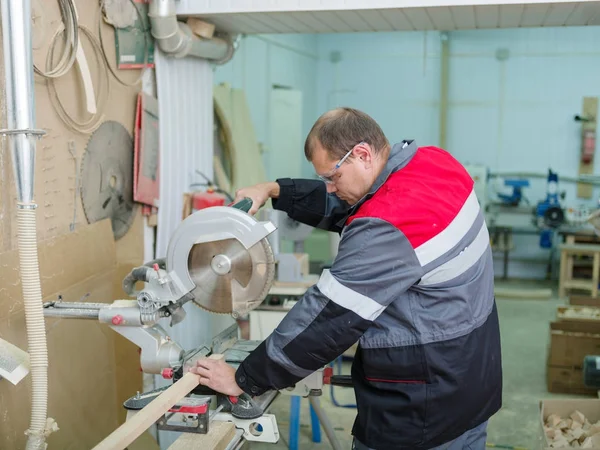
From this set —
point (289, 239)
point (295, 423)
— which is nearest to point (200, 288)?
point (295, 423)

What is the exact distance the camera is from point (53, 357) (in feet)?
8.14

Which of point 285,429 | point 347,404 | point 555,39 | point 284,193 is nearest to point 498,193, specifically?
point 555,39

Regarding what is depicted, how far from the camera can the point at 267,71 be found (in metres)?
6.03

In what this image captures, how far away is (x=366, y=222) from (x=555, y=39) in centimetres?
627

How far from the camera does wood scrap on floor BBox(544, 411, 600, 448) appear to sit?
9.02ft

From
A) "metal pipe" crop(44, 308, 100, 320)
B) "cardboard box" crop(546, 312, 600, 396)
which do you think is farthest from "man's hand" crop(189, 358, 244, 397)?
"cardboard box" crop(546, 312, 600, 396)

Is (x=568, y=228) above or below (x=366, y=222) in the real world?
below

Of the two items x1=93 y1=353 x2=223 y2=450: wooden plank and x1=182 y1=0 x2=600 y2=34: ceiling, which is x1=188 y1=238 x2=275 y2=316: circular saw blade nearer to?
x1=93 y1=353 x2=223 y2=450: wooden plank

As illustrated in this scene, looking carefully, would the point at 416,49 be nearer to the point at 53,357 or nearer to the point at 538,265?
the point at 538,265

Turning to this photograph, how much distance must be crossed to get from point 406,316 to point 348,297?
17cm

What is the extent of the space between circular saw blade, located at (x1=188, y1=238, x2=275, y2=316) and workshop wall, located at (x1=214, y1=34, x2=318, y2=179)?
3.37m

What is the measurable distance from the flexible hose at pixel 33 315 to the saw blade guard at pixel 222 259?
1.24 feet

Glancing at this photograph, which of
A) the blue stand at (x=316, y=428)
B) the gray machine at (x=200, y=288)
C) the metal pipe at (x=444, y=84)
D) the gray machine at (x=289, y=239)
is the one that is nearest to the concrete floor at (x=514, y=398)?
the blue stand at (x=316, y=428)

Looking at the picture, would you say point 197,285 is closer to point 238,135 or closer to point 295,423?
point 295,423
